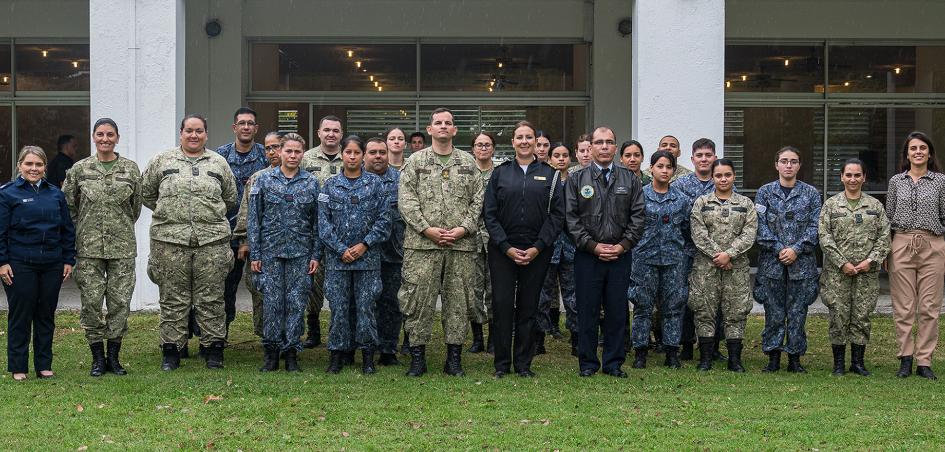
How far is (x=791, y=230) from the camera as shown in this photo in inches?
340

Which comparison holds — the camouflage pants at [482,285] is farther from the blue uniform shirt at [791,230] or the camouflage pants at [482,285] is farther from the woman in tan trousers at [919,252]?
the woman in tan trousers at [919,252]

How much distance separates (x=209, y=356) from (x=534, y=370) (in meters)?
2.59

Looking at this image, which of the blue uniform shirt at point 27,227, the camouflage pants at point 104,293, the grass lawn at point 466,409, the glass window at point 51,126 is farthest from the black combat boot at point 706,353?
the glass window at point 51,126

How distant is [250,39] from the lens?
14867mm

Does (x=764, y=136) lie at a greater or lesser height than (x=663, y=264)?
greater

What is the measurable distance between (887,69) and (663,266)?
7.94m

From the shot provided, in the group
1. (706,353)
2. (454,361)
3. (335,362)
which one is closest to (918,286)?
Answer: (706,353)

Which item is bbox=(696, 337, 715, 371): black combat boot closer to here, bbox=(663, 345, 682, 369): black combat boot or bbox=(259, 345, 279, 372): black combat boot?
bbox=(663, 345, 682, 369): black combat boot

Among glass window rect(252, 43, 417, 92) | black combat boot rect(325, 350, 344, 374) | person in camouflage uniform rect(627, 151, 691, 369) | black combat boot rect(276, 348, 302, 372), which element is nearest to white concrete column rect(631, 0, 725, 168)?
person in camouflage uniform rect(627, 151, 691, 369)

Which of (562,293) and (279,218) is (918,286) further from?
(279,218)

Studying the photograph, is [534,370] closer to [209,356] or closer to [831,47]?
[209,356]

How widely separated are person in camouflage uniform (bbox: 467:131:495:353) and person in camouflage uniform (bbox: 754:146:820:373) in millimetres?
2219

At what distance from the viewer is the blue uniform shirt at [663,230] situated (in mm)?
8711

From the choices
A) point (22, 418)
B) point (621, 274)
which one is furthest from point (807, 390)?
point (22, 418)
